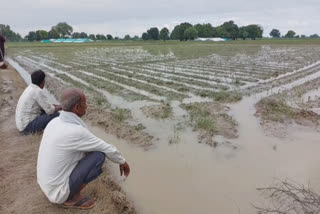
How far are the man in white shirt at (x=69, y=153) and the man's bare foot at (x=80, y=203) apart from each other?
0.21 feet

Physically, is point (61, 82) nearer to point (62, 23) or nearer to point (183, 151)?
point (183, 151)

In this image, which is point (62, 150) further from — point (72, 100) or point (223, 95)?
point (223, 95)

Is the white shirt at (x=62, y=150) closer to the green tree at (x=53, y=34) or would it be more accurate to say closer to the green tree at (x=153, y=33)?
the green tree at (x=153, y=33)

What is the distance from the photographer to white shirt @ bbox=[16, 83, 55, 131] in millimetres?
4043

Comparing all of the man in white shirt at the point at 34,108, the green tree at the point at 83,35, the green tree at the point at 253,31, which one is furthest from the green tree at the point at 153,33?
the man in white shirt at the point at 34,108

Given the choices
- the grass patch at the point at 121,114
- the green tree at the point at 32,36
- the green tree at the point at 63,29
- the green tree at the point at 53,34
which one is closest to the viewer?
the grass patch at the point at 121,114

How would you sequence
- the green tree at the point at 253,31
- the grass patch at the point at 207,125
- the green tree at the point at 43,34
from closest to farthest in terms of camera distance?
the grass patch at the point at 207,125, the green tree at the point at 253,31, the green tree at the point at 43,34

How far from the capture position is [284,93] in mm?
7574

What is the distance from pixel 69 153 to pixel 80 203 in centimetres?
67

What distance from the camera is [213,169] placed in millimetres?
3740

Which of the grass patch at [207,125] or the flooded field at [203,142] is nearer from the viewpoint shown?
the flooded field at [203,142]

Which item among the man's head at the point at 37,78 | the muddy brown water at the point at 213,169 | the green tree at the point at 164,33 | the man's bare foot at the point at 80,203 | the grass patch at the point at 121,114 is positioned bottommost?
the muddy brown water at the point at 213,169

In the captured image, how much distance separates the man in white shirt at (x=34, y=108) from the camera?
159 inches

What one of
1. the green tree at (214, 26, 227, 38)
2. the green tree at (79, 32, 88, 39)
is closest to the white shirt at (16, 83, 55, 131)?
the green tree at (214, 26, 227, 38)
